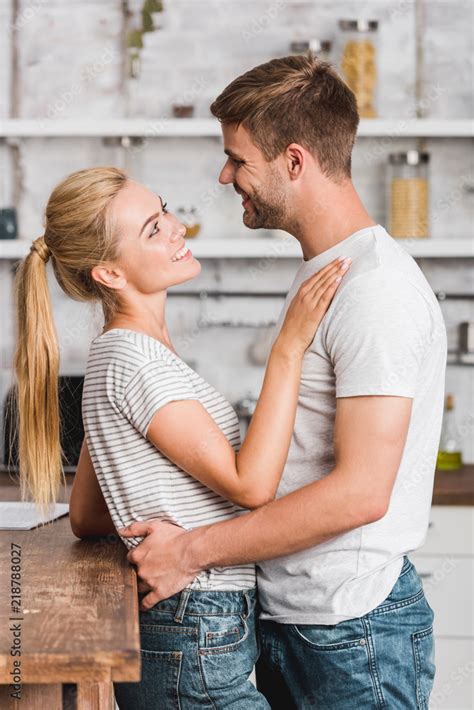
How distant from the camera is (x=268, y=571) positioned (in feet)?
4.58

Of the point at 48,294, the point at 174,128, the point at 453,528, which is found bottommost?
the point at 453,528

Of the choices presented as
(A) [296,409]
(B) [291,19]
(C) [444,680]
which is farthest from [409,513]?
(B) [291,19]

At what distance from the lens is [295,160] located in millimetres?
1437

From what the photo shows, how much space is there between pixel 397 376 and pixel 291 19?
2.23m

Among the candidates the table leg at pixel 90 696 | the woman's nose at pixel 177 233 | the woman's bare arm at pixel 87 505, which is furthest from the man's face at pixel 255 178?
the table leg at pixel 90 696

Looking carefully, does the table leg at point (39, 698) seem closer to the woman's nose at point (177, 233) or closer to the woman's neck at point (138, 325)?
the woman's neck at point (138, 325)

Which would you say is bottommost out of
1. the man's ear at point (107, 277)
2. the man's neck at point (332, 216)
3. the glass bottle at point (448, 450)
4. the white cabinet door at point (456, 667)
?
the white cabinet door at point (456, 667)


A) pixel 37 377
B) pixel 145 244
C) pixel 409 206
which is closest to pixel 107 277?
pixel 145 244

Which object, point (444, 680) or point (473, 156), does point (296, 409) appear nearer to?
point (444, 680)

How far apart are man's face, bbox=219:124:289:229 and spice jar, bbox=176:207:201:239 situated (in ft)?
5.16

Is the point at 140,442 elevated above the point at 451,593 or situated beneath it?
elevated above

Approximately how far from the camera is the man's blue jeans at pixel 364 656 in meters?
1.33

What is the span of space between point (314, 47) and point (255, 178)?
5.47 feet

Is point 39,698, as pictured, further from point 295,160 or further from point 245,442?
point 295,160
